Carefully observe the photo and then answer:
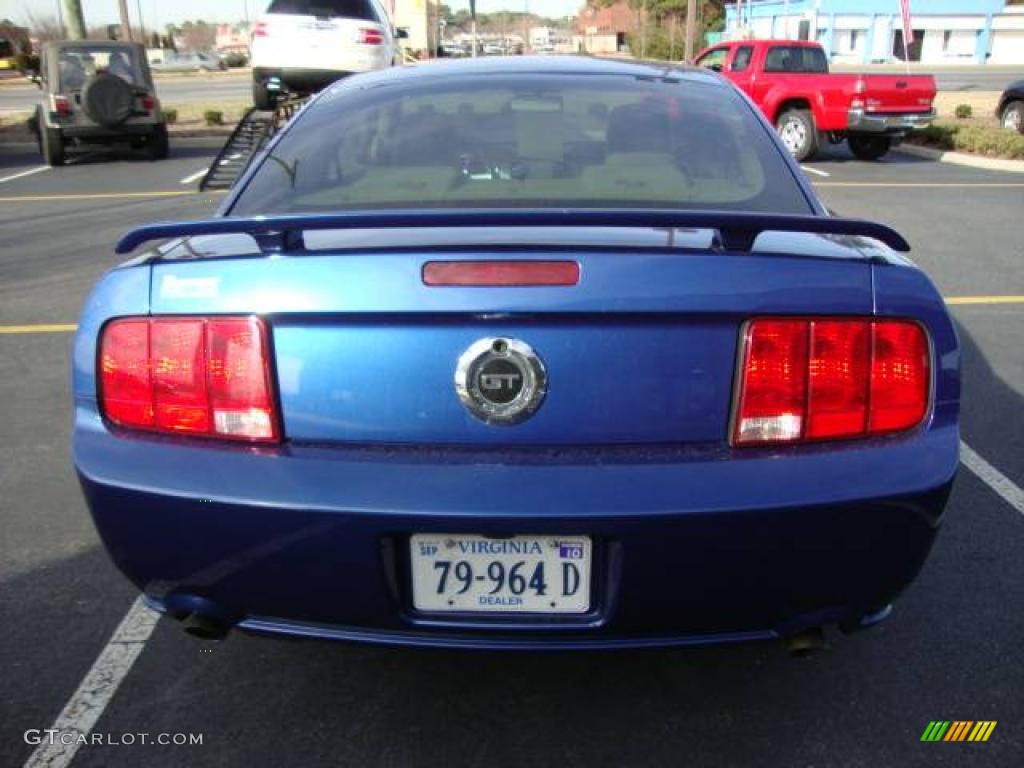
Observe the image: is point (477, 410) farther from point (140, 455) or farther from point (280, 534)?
point (140, 455)

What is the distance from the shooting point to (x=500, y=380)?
6.26 feet

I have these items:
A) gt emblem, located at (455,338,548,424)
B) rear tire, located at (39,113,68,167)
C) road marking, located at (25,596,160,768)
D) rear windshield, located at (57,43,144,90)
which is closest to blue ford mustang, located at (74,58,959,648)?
gt emblem, located at (455,338,548,424)

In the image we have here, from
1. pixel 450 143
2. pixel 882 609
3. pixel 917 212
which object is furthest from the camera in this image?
pixel 917 212

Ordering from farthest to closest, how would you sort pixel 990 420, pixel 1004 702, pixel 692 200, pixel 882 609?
pixel 990 420
pixel 692 200
pixel 1004 702
pixel 882 609

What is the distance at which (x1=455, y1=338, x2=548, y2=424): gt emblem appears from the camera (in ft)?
6.22

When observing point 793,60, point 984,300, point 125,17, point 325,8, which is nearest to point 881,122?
point 793,60

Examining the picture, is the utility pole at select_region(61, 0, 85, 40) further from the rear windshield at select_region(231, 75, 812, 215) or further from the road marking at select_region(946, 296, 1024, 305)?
the rear windshield at select_region(231, 75, 812, 215)

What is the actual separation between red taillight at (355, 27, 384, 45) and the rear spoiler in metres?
12.8

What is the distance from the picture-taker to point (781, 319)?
1.96 metres

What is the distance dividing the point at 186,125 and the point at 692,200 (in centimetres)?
1773

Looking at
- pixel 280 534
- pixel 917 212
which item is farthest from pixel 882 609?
pixel 917 212

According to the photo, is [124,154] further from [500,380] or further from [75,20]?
[500,380]

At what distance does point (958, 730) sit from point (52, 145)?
46.3ft

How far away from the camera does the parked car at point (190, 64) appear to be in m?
57.0
